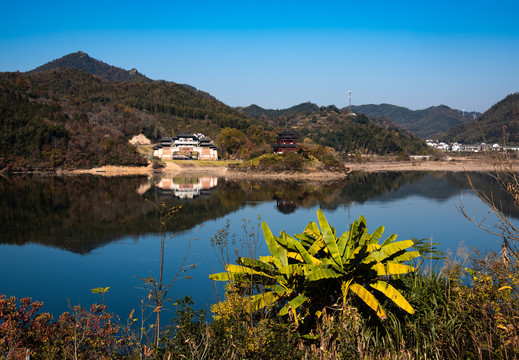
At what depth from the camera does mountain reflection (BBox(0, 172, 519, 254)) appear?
16094mm

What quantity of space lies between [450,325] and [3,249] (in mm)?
14276

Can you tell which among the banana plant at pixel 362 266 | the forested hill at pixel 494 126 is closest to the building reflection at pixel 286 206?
the banana plant at pixel 362 266

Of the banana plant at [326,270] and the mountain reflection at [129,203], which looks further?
the mountain reflection at [129,203]

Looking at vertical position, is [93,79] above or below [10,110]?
above

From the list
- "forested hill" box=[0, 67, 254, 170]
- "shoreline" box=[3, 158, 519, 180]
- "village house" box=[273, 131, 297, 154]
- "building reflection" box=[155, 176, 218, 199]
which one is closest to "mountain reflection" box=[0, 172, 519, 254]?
"building reflection" box=[155, 176, 218, 199]

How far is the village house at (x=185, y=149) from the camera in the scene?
5631cm

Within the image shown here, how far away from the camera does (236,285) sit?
17.3 feet

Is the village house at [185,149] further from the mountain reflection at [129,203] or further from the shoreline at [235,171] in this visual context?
the mountain reflection at [129,203]

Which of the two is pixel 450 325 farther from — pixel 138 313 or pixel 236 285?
pixel 138 313

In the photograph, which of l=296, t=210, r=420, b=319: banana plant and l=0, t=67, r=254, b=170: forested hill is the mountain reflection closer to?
l=296, t=210, r=420, b=319: banana plant

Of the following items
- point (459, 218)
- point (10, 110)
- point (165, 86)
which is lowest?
point (459, 218)

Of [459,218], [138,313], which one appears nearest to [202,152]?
[459,218]

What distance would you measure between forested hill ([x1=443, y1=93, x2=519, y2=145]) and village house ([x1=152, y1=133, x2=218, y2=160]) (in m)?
59.1

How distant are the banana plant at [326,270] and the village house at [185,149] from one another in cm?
5160
